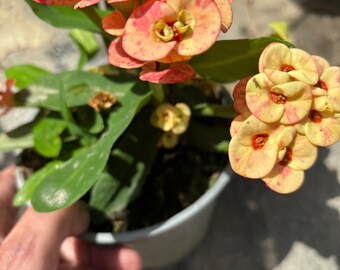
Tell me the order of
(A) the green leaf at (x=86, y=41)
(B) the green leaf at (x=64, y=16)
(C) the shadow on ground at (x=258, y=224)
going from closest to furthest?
1. (B) the green leaf at (x=64, y=16)
2. (A) the green leaf at (x=86, y=41)
3. (C) the shadow on ground at (x=258, y=224)

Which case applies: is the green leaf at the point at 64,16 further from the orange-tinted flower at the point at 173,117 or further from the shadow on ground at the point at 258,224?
the shadow on ground at the point at 258,224

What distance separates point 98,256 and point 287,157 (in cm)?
37

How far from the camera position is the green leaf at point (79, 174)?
0.54m

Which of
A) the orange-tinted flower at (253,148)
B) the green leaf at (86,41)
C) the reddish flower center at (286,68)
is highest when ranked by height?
the reddish flower center at (286,68)

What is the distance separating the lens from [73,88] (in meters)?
0.63

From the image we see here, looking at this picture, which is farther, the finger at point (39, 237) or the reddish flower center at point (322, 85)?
the finger at point (39, 237)

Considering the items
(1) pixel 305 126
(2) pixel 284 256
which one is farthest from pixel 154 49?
(2) pixel 284 256

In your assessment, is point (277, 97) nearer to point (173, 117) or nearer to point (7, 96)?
point (173, 117)

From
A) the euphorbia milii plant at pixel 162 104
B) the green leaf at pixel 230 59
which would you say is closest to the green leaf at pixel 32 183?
the euphorbia milii plant at pixel 162 104

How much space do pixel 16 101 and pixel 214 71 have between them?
249mm

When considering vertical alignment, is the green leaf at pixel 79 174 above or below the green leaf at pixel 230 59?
below

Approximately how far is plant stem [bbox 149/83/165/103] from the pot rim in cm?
13

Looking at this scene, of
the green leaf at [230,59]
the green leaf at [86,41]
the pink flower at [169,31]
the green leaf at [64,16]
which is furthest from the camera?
the green leaf at [86,41]

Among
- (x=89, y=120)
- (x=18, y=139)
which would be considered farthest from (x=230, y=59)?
(x=18, y=139)
